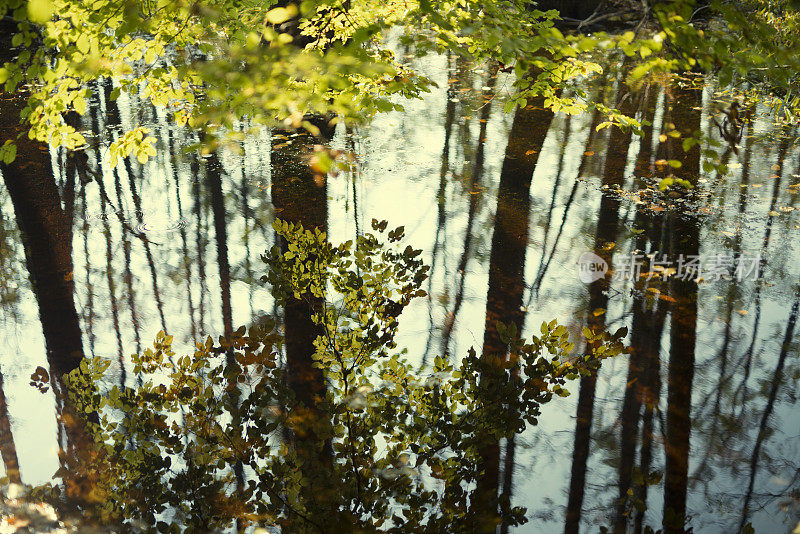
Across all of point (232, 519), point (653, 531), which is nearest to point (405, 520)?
point (232, 519)

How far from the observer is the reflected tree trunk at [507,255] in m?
3.73

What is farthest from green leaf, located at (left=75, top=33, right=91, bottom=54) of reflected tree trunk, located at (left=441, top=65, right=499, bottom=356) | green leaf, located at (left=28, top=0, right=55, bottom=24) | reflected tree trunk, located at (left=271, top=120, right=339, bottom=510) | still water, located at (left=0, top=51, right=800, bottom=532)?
reflected tree trunk, located at (left=441, top=65, right=499, bottom=356)

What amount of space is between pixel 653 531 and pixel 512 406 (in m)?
1.00

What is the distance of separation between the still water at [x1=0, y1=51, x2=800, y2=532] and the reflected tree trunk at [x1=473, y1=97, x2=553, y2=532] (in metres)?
0.04

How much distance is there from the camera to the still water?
3.85 metres

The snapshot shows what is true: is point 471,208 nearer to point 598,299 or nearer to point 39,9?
point 598,299

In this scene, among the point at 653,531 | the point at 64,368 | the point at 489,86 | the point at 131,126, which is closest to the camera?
the point at 653,531

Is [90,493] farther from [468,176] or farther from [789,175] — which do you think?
[789,175]

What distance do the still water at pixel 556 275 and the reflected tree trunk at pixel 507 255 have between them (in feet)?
0.13

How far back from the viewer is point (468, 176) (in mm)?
8180

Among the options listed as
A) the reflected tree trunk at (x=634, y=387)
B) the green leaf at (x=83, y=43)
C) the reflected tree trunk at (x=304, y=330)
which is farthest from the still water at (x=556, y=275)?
the green leaf at (x=83, y=43)

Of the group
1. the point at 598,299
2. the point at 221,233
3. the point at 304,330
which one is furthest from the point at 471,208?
the point at 304,330

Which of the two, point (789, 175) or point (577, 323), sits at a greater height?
point (789, 175)

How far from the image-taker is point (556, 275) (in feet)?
19.4
